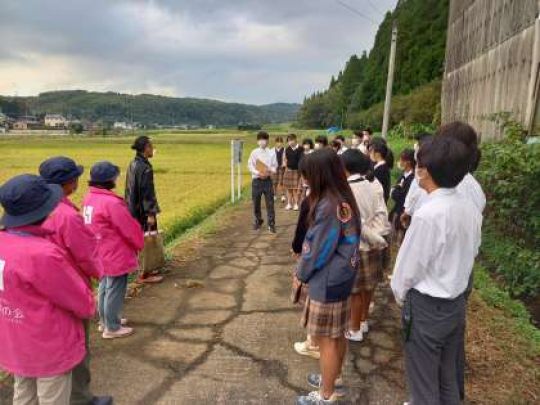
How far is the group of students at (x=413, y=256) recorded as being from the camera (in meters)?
2.36

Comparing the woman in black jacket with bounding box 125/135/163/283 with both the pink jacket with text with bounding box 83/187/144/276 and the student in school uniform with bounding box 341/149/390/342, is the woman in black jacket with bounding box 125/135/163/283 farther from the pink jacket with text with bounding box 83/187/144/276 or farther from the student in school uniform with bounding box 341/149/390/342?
the student in school uniform with bounding box 341/149/390/342

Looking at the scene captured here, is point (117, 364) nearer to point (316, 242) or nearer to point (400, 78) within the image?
point (316, 242)

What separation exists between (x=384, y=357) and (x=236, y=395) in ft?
4.40

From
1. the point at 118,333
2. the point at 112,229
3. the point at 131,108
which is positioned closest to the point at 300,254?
the point at 112,229

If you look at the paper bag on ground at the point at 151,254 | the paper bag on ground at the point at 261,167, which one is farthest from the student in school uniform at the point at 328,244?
the paper bag on ground at the point at 261,167

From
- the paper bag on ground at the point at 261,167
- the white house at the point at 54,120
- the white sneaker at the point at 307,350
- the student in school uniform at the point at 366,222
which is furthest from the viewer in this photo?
the white house at the point at 54,120

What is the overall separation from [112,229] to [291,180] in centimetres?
699

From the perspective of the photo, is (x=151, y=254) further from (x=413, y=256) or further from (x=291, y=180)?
(x=291, y=180)

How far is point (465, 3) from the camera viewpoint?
9.66 metres

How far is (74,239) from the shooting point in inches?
110

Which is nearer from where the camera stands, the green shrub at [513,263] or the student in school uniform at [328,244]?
the student in school uniform at [328,244]

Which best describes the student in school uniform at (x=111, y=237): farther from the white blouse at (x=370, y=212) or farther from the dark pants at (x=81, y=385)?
the white blouse at (x=370, y=212)

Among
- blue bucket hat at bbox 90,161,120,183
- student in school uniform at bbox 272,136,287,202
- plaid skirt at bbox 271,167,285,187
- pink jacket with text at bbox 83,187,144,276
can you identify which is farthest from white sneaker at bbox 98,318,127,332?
plaid skirt at bbox 271,167,285,187

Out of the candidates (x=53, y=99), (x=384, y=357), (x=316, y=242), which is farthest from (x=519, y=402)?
(x=53, y=99)
